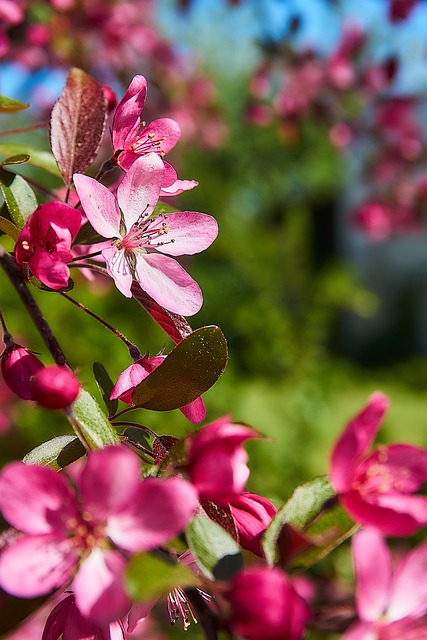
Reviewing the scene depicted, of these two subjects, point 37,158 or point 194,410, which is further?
point 37,158

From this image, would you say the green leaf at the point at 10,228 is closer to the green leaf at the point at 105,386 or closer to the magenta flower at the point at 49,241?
the magenta flower at the point at 49,241

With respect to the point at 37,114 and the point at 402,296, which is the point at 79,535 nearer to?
the point at 37,114

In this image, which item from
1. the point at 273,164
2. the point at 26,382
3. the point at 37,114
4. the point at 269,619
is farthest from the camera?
the point at 273,164

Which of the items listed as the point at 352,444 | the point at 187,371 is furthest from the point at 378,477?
the point at 187,371

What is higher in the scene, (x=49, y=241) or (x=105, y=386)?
(x=49, y=241)

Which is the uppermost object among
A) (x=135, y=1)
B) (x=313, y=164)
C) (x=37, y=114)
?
(x=135, y=1)

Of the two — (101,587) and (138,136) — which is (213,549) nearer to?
(101,587)

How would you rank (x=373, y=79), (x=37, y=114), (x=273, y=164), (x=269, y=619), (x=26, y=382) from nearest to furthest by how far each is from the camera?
(x=269, y=619) → (x=26, y=382) → (x=37, y=114) → (x=373, y=79) → (x=273, y=164)

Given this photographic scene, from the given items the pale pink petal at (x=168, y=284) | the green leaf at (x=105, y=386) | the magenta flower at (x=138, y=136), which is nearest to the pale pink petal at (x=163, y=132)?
the magenta flower at (x=138, y=136)

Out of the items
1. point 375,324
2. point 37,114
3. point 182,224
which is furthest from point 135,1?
point 375,324
